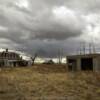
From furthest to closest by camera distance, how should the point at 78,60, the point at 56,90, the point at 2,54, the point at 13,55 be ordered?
1. the point at 13,55
2. the point at 2,54
3. the point at 78,60
4. the point at 56,90

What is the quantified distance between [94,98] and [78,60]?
23926 millimetres

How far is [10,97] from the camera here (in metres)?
17.9

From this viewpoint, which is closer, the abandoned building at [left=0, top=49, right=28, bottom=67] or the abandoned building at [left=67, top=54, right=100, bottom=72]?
the abandoned building at [left=67, top=54, right=100, bottom=72]

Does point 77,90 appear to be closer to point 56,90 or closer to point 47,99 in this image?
point 56,90

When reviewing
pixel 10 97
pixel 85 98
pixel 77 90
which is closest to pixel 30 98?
pixel 10 97

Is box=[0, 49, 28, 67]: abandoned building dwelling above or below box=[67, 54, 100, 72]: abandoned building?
above

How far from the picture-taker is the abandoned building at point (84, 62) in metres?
39.8

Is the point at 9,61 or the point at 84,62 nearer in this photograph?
the point at 84,62

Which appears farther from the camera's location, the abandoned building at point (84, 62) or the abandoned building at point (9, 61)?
the abandoned building at point (9, 61)

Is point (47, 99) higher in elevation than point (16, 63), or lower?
lower

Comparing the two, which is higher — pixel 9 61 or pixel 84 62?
pixel 9 61

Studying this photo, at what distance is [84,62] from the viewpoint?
44344 millimetres

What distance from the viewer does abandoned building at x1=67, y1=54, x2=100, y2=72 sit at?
1566 inches

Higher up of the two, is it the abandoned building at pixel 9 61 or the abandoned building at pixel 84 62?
the abandoned building at pixel 9 61
